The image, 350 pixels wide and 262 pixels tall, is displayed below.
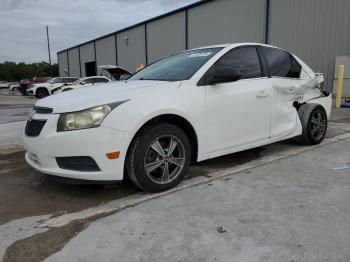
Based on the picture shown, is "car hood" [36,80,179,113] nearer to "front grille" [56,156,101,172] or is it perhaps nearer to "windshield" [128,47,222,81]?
"windshield" [128,47,222,81]

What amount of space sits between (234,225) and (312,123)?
9.90 ft

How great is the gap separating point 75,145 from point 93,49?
112ft

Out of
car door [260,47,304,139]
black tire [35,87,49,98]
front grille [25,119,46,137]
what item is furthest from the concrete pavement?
black tire [35,87,49,98]

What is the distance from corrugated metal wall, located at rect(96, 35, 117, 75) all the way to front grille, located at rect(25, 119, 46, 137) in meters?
27.7

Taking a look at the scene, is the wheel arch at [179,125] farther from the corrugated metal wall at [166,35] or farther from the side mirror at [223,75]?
the corrugated metal wall at [166,35]

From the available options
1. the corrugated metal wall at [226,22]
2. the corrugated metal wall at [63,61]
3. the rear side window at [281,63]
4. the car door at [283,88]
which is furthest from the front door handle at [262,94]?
the corrugated metal wall at [63,61]

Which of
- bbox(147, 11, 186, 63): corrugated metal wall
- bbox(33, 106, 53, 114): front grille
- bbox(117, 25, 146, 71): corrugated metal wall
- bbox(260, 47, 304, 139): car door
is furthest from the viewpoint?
bbox(117, 25, 146, 71): corrugated metal wall

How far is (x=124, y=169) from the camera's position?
3.22 m

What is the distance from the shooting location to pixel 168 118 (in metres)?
3.36

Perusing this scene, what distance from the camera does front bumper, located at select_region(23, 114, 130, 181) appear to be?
114 inches

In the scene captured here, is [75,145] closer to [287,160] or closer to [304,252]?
[304,252]

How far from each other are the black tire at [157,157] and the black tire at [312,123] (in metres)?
2.29

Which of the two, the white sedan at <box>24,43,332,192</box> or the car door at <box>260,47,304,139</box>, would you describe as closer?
the white sedan at <box>24,43,332,192</box>

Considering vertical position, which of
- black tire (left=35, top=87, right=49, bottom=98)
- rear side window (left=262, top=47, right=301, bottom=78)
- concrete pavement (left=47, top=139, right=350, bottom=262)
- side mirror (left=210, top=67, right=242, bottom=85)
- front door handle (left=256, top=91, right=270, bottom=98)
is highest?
rear side window (left=262, top=47, right=301, bottom=78)
